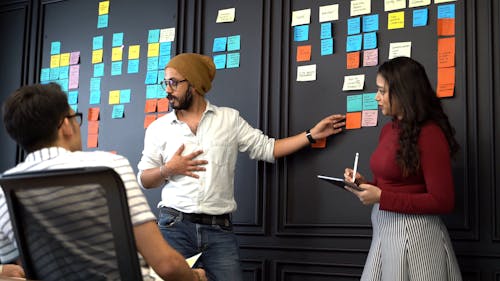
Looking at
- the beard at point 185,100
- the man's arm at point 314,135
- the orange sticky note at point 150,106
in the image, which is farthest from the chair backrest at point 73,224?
the orange sticky note at point 150,106

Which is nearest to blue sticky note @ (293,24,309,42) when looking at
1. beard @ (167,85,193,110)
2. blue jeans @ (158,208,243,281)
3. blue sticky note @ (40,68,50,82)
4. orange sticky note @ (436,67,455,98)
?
beard @ (167,85,193,110)

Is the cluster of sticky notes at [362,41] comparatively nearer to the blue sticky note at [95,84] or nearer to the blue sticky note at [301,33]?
the blue sticky note at [301,33]

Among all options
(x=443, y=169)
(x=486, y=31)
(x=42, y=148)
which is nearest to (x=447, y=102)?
(x=486, y=31)

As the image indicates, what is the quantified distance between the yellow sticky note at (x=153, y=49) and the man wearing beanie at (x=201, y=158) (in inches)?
30.1

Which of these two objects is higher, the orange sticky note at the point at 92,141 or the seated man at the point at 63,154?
the orange sticky note at the point at 92,141

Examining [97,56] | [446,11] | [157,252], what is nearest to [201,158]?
[446,11]

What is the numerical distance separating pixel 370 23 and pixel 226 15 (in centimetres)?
93

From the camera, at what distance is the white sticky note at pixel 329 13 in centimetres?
358

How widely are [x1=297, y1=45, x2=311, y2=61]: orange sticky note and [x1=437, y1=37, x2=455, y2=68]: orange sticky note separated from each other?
2.35ft

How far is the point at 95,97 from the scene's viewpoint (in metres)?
4.43

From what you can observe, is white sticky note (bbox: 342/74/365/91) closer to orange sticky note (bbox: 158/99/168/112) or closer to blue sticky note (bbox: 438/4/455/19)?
blue sticky note (bbox: 438/4/455/19)

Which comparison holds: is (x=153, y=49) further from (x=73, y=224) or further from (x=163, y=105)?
(x=73, y=224)

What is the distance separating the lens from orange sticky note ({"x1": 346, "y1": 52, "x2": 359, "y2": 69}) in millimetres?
3459

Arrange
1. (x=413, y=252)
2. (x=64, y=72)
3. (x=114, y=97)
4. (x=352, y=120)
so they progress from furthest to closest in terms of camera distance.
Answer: (x=64, y=72) < (x=114, y=97) < (x=352, y=120) < (x=413, y=252)
